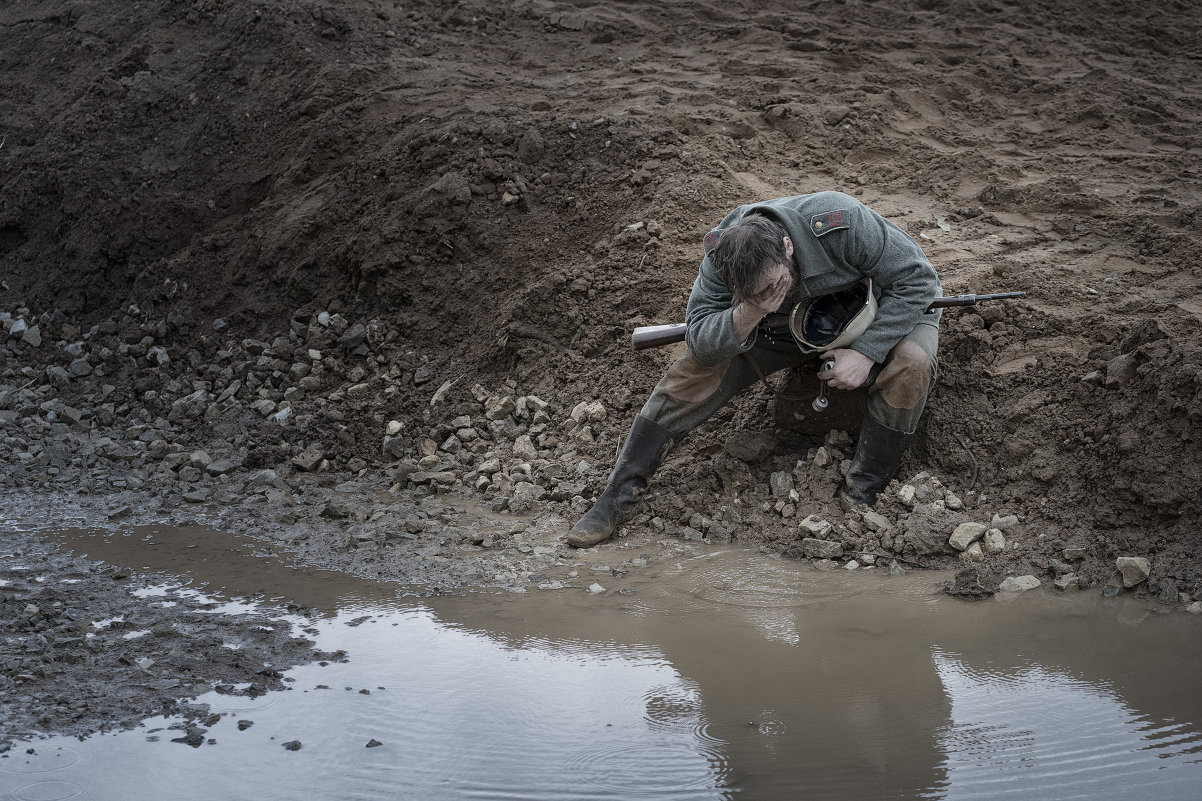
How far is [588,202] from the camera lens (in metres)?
5.74

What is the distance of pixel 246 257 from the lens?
6.42 meters

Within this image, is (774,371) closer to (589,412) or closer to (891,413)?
(891,413)

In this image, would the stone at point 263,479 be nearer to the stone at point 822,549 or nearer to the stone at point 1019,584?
the stone at point 822,549

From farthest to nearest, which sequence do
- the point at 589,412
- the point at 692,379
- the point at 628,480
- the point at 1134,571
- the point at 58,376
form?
the point at 58,376 → the point at 589,412 → the point at 628,480 → the point at 692,379 → the point at 1134,571

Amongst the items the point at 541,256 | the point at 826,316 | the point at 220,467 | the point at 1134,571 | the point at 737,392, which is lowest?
the point at 220,467

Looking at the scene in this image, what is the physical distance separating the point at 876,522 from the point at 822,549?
235mm

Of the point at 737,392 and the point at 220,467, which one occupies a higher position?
the point at 737,392

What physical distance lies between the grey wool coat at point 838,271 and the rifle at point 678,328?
0.39 ft

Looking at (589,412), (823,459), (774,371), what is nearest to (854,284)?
(774,371)

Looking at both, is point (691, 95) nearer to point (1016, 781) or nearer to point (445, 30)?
point (445, 30)

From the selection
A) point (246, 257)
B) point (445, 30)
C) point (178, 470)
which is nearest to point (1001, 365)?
point (178, 470)

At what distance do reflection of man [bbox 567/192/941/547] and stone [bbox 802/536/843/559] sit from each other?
0.75 ft

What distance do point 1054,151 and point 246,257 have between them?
16.5 ft

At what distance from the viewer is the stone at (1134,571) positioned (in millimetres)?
3305
